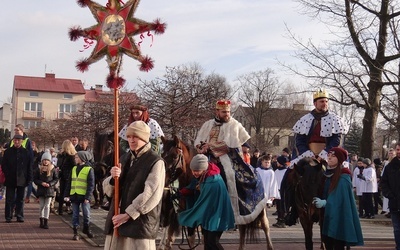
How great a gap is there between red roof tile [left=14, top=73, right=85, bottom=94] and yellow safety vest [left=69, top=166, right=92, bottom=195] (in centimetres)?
7115

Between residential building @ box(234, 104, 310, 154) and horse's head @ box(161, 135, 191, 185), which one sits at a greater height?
residential building @ box(234, 104, 310, 154)

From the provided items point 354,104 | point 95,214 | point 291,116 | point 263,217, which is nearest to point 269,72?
point 291,116

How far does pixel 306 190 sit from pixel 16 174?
25.2 feet

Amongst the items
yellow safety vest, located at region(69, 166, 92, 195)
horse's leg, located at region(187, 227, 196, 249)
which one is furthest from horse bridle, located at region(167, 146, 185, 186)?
yellow safety vest, located at region(69, 166, 92, 195)

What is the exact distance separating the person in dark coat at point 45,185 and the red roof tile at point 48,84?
69.3m

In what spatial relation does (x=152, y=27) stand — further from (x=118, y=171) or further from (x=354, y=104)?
(x=354, y=104)

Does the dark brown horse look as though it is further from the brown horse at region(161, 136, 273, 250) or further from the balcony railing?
the balcony railing

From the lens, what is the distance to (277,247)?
1129cm

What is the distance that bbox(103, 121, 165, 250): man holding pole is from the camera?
234 inches

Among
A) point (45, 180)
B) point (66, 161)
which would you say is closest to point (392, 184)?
point (45, 180)

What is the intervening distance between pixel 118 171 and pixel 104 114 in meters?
16.7

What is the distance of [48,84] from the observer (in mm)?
83000

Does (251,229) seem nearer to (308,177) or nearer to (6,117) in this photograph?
(308,177)

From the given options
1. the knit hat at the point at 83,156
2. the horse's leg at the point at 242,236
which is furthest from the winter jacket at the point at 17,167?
the horse's leg at the point at 242,236
